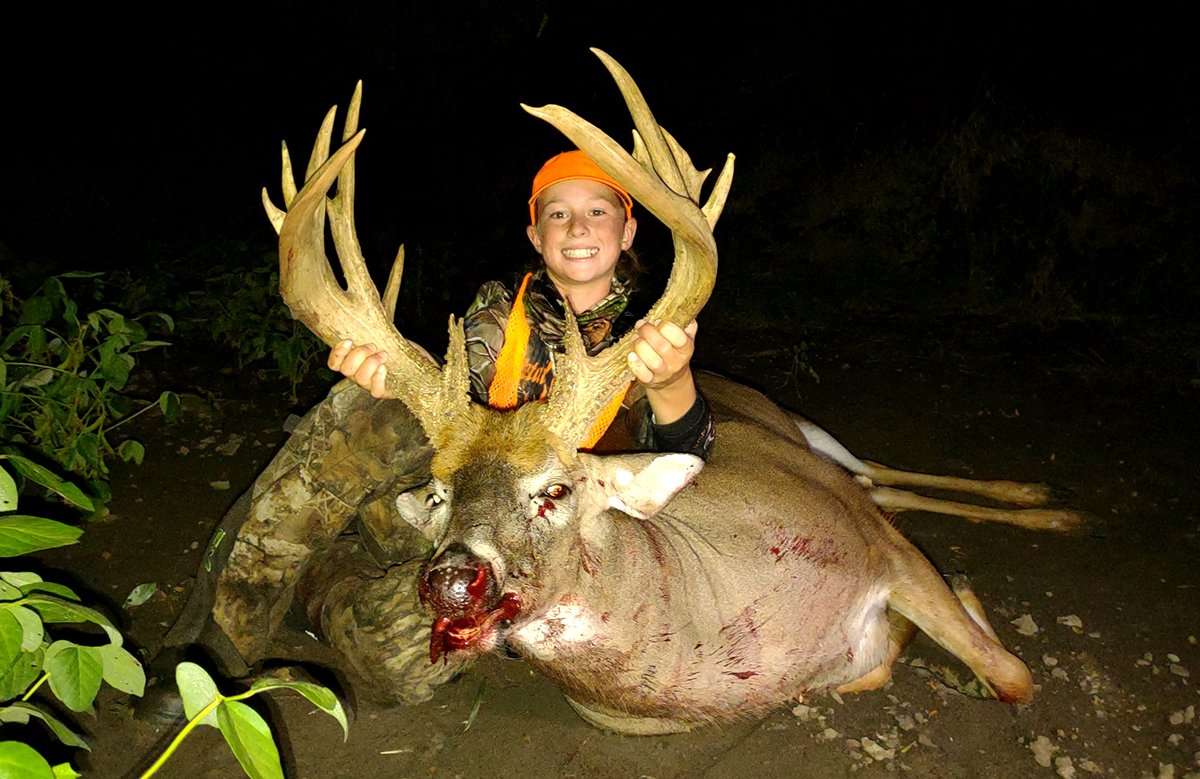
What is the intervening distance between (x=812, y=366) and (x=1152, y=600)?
280cm

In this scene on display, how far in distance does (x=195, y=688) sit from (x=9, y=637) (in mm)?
292

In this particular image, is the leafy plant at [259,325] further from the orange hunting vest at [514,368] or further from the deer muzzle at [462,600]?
the deer muzzle at [462,600]

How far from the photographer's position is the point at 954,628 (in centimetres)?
304

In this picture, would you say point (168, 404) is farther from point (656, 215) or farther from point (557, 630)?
point (656, 215)

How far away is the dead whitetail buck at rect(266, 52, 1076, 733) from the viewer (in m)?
2.27

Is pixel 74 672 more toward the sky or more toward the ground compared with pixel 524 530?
more toward the sky

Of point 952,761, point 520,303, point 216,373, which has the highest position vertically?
point 520,303

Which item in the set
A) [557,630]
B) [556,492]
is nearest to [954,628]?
[557,630]

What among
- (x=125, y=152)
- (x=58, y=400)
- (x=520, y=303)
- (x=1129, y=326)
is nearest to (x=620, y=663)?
(x=520, y=303)

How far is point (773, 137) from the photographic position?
383 inches

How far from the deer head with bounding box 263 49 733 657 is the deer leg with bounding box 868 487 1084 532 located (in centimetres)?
184

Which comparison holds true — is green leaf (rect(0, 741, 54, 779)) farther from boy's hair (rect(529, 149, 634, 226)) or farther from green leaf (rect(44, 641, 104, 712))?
boy's hair (rect(529, 149, 634, 226))

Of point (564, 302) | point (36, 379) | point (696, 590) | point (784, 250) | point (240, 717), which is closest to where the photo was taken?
point (240, 717)

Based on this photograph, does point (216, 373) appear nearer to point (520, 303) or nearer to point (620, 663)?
point (520, 303)
